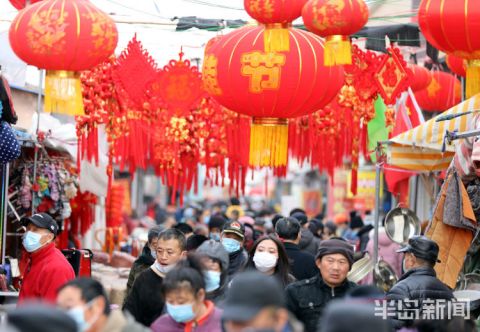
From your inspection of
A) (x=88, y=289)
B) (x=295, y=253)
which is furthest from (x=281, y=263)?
(x=88, y=289)

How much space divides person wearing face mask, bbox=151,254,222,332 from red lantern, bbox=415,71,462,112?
10.7 m

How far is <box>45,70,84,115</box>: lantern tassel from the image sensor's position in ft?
33.2

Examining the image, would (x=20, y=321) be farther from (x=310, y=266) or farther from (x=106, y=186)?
(x=106, y=186)


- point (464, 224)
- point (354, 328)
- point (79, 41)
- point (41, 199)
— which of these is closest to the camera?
point (354, 328)

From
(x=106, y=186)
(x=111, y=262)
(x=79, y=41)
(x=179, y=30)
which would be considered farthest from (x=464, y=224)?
(x=111, y=262)

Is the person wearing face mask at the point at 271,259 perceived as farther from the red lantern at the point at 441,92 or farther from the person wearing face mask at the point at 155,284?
the red lantern at the point at 441,92

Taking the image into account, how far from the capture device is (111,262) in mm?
18172

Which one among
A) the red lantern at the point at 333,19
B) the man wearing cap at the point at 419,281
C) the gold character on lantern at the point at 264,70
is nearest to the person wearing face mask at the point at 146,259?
the gold character on lantern at the point at 264,70

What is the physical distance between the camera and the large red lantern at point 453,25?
31.1ft

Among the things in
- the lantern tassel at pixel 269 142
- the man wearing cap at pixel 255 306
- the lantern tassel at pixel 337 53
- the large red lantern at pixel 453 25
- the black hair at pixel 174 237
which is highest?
the large red lantern at pixel 453 25

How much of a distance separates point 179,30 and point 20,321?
389 inches

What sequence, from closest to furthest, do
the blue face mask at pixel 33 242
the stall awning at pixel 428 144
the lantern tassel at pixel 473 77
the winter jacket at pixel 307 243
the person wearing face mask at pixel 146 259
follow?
the blue face mask at pixel 33 242 < the lantern tassel at pixel 473 77 < the person wearing face mask at pixel 146 259 < the stall awning at pixel 428 144 < the winter jacket at pixel 307 243

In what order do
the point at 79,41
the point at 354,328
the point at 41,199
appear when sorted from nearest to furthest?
the point at 354,328 < the point at 79,41 < the point at 41,199

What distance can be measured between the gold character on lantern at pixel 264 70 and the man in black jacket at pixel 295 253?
1.29m
